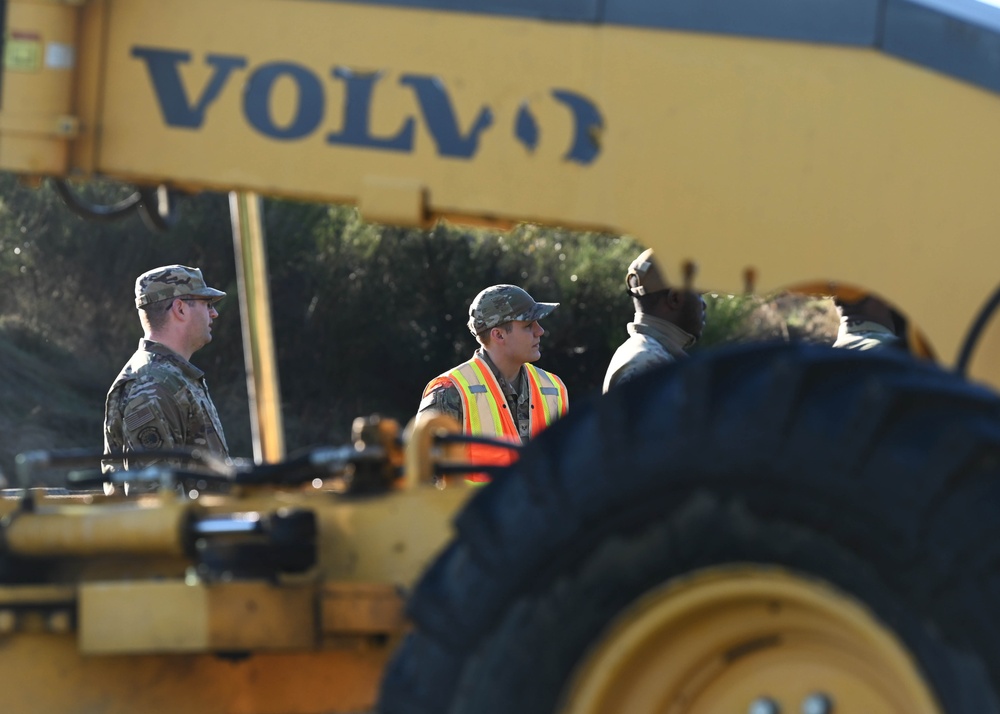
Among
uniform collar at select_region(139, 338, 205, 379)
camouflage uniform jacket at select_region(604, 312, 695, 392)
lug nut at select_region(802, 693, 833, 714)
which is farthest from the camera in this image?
uniform collar at select_region(139, 338, 205, 379)

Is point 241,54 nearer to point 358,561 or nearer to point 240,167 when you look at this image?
point 240,167

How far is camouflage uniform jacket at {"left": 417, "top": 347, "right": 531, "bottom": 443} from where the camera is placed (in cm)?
744

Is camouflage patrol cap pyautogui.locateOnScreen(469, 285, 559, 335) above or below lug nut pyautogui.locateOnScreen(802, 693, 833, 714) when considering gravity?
above

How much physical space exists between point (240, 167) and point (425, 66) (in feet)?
1.69

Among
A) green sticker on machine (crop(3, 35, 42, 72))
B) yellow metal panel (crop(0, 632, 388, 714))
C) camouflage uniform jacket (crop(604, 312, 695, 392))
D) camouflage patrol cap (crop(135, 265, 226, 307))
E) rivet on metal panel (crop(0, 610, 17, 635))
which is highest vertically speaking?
green sticker on machine (crop(3, 35, 42, 72))

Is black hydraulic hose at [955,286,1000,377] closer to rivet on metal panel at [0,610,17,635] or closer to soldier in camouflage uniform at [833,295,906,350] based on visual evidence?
rivet on metal panel at [0,610,17,635]

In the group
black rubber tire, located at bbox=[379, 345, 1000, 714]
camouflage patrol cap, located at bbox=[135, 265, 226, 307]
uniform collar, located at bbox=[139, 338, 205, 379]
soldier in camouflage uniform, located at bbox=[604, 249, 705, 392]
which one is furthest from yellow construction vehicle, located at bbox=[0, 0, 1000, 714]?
camouflage patrol cap, located at bbox=[135, 265, 226, 307]

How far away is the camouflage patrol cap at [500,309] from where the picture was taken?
791 centimetres

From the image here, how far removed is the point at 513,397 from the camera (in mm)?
7938

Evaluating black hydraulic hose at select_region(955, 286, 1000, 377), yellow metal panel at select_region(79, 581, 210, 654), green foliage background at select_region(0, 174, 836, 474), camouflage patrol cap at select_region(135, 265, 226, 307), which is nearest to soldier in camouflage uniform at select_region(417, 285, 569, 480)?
camouflage patrol cap at select_region(135, 265, 226, 307)

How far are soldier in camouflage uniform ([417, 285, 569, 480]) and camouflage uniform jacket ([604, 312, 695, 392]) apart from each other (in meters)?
1.12

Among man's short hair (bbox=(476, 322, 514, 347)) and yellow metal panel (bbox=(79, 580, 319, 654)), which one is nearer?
yellow metal panel (bbox=(79, 580, 319, 654))

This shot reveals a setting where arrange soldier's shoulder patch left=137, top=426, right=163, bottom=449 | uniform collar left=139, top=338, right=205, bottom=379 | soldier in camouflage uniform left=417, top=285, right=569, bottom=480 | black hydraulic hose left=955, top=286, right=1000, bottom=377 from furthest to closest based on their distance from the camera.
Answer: soldier in camouflage uniform left=417, top=285, right=569, bottom=480 < uniform collar left=139, top=338, right=205, bottom=379 < soldier's shoulder patch left=137, top=426, right=163, bottom=449 < black hydraulic hose left=955, top=286, right=1000, bottom=377

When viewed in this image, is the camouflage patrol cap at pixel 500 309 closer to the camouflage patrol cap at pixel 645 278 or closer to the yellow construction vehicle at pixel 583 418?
the camouflage patrol cap at pixel 645 278
